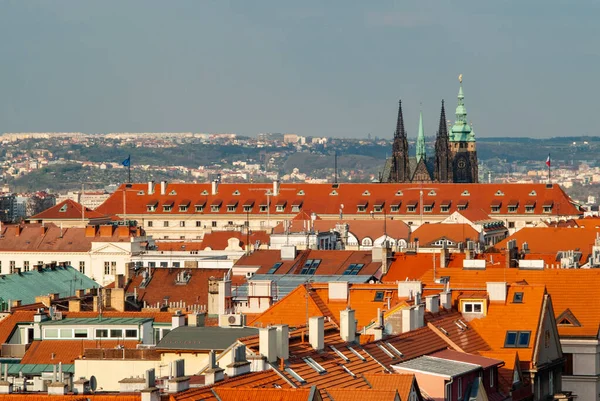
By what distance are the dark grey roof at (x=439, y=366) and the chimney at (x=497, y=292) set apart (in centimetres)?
814

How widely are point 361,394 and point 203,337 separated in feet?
42.6

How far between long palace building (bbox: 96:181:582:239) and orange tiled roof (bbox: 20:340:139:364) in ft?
425

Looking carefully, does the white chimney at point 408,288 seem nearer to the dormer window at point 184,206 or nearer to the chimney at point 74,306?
the chimney at point 74,306

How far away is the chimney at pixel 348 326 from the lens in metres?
38.1

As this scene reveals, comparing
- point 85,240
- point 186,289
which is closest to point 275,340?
point 186,289

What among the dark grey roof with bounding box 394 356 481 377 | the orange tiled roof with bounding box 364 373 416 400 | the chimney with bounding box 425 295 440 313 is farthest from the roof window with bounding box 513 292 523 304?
the orange tiled roof with bounding box 364 373 416 400

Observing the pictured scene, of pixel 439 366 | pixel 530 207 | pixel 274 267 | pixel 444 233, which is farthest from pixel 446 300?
pixel 530 207

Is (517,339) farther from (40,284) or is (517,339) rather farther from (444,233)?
(444,233)

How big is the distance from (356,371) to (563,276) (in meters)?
18.8

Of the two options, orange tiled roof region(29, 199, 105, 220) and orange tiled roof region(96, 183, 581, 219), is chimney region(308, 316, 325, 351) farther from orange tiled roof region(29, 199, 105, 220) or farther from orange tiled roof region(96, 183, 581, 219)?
orange tiled roof region(96, 183, 581, 219)

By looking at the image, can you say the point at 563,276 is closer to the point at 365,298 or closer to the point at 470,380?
the point at 365,298

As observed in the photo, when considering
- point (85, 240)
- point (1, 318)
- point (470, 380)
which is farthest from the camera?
point (85, 240)

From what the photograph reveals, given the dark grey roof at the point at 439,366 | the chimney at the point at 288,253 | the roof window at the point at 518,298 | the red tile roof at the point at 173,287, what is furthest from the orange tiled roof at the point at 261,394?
the chimney at the point at 288,253

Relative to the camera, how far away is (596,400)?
50656 millimetres
